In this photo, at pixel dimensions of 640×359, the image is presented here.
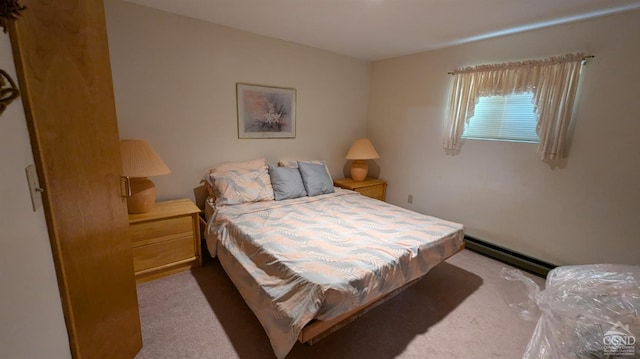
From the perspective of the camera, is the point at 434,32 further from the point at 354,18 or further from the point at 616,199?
the point at 616,199

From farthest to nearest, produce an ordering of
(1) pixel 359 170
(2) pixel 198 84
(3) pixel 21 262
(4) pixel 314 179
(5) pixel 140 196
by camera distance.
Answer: (1) pixel 359 170 → (4) pixel 314 179 → (2) pixel 198 84 → (5) pixel 140 196 → (3) pixel 21 262

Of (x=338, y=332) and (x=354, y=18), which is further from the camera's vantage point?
(x=354, y=18)

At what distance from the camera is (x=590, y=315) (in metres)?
1.32

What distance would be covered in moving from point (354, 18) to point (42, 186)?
2.49 meters

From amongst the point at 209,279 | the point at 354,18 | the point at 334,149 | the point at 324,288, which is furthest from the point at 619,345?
the point at 334,149

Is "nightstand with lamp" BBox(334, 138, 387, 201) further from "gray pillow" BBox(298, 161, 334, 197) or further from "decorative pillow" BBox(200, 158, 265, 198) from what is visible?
"decorative pillow" BBox(200, 158, 265, 198)

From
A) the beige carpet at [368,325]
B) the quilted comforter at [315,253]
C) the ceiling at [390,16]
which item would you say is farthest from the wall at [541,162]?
the quilted comforter at [315,253]

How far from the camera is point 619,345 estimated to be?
3.55 ft

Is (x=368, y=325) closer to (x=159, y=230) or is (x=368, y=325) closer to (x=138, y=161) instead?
(x=159, y=230)

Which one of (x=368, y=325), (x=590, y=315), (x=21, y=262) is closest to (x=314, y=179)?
(x=368, y=325)

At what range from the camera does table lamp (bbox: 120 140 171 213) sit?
212 cm

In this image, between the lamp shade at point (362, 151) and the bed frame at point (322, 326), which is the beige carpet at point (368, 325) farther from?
the lamp shade at point (362, 151)

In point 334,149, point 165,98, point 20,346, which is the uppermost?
point 165,98

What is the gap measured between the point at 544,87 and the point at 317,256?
264 cm
